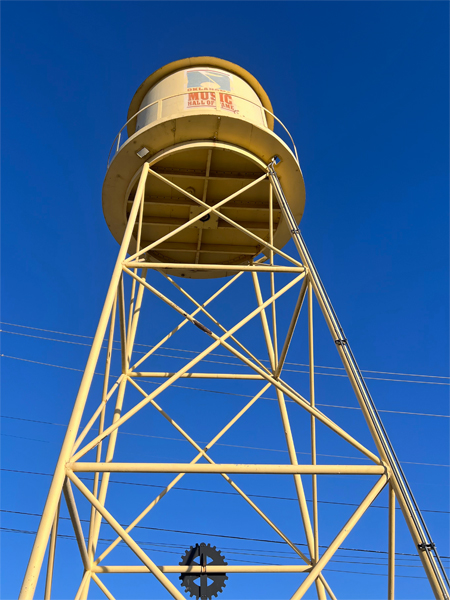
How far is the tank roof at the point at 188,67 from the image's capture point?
9094 millimetres

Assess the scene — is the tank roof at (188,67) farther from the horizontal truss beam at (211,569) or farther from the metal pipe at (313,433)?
the horizontal truss beam at (211,569)

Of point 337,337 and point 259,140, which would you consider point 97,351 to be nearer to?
point 337,337

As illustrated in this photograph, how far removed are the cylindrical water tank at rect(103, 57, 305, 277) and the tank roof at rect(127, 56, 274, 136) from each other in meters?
0.02

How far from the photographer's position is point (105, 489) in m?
6.89

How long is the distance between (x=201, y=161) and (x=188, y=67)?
2378 millimetres

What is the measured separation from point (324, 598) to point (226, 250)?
20.1 ft

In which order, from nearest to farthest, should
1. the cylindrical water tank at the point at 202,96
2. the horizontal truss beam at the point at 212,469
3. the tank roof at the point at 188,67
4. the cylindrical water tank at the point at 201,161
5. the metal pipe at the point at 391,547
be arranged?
the horizontal truss beam at the point at 212,469, the metal pipe at the point at 391,547, the cylindrical water tank at the point at 201,161, the cylindrical water tank at the point at 202,96, the tank roof at the point at 188,67

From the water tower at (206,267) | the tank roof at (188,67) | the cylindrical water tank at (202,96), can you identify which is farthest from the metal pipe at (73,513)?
the tank roof at (188,67)

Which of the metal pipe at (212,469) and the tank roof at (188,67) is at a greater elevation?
the tank roof at (188,67)

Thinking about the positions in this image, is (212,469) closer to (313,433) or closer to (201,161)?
(313,433)

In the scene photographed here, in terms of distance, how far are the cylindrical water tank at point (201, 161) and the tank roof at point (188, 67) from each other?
2 centimetres

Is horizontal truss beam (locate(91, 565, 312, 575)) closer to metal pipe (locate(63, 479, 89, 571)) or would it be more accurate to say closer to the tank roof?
metal pipe (locate(63, 479, 89, 571))

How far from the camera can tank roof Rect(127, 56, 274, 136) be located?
909 centimetres

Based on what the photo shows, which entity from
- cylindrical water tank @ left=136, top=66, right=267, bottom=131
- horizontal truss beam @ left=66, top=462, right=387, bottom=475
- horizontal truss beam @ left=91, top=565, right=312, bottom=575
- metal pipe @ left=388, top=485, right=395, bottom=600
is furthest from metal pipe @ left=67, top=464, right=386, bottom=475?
cylindrical water tank @ left=136, top=66, right=267, bottom=131
